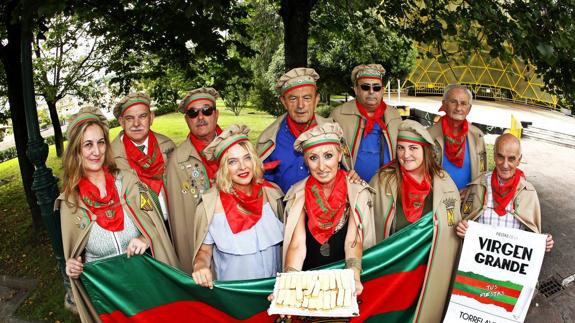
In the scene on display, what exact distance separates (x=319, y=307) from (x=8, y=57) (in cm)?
733

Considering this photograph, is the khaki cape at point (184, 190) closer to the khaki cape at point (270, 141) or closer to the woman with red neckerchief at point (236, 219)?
the khaki cape at point (270, 141)

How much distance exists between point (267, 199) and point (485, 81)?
36940 mm

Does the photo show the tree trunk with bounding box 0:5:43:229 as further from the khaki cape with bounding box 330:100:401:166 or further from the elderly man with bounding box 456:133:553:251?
the elderly man with bounding box 456:133:553:251

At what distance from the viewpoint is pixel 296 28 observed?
6500mm

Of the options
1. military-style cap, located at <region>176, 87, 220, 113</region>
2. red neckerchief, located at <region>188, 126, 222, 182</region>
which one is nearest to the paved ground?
red neckerchief, located at <region>188, 126, 222, 182</region>

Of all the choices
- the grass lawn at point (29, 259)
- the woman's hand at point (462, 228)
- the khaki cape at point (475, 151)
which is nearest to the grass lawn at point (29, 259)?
the grass lawn at point (29, 259)

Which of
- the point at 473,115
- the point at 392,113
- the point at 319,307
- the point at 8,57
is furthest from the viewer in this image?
the point at 473,115

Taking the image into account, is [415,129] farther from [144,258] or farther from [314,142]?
[144,258]

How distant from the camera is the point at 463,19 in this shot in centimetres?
525

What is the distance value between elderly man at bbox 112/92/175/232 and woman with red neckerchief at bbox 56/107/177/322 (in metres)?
0.78

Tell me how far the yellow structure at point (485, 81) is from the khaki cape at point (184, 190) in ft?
85.9

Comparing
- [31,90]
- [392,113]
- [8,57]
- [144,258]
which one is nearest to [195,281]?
[144,258]

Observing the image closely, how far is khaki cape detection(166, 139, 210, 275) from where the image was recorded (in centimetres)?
455

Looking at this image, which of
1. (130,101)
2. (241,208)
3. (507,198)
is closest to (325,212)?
(241,208)
